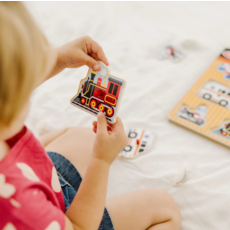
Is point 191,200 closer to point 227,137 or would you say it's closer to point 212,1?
point 227,137

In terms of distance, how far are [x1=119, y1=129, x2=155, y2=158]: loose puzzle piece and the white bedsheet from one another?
0.07ft

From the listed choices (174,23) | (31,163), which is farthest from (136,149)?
(174,23)

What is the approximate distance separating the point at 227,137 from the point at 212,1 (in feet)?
2.47

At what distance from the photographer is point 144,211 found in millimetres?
622

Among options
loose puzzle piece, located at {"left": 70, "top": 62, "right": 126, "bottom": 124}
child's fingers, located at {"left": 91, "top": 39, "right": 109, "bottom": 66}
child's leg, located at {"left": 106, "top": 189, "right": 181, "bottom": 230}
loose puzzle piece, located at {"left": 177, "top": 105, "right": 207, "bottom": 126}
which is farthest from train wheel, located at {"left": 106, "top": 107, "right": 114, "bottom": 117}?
loose puzzle piece, located at {"left": 177, "top": 105, "right": 207, "bottom": 126}

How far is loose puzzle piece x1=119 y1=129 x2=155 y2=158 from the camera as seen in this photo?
0.79 meters

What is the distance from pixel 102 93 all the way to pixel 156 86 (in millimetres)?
382

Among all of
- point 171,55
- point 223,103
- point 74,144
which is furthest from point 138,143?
point 171,55

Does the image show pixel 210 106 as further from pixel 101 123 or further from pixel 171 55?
pixel 101 123

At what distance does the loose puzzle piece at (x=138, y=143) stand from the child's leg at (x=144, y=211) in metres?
0.15

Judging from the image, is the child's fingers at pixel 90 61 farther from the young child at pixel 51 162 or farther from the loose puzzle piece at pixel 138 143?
the loose puzzle piece at pixel 138 143

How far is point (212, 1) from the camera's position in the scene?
1230 millimetres

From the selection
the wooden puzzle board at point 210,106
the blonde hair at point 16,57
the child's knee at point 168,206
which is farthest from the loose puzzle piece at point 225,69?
the blonde hair at point 16,57

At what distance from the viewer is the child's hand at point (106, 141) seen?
0.54 metres
